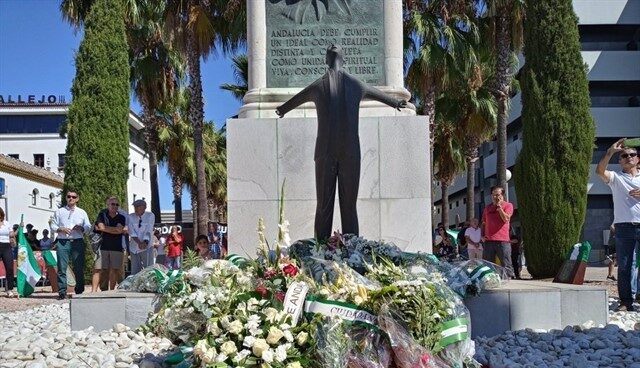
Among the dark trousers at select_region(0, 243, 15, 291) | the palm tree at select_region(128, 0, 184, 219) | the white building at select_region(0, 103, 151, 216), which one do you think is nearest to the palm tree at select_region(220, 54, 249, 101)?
the palm tree at select_region(128, 0, 184, 219)

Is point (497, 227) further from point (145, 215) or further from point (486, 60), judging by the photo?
point (486, 60)

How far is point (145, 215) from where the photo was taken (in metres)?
11.5

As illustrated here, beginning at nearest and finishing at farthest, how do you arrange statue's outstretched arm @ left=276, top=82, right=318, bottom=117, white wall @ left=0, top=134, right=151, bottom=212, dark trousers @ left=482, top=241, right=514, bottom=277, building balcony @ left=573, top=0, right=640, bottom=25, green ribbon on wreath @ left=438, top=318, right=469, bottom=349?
green ribbon on wreath @ left=438, top=318, right=469, bottom=349, statue's outstretched arm @ left=276, top=82, right=318, bottom=117, dark trousers @ left=482, top=241, right=514, bottom=277, building balcony @ left=573, top=0, right=640, bottom=25, white wall @ left=0, top=134, right=151, bottom=212

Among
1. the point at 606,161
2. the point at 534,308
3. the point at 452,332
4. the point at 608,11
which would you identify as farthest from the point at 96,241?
the point at 608,11

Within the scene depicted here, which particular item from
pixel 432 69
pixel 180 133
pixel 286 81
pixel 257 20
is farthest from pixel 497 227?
pixel 180 133

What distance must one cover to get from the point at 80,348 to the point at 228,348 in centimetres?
206

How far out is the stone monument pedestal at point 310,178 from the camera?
28.4 ft

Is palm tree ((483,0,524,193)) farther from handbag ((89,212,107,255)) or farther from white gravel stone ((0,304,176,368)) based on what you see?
white gravel stone ((0,304,176,368))

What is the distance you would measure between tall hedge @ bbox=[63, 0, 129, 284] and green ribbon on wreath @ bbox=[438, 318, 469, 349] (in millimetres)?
15097

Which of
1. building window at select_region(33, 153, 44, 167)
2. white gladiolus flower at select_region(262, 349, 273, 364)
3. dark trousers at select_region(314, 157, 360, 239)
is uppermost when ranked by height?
building window at select_region(33, 153, 44, 167)

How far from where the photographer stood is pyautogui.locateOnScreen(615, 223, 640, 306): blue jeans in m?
7.92

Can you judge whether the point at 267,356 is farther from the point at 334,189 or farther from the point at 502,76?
the point at 502,76

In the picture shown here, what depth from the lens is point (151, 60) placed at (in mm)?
25969

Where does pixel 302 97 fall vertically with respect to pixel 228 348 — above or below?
above
